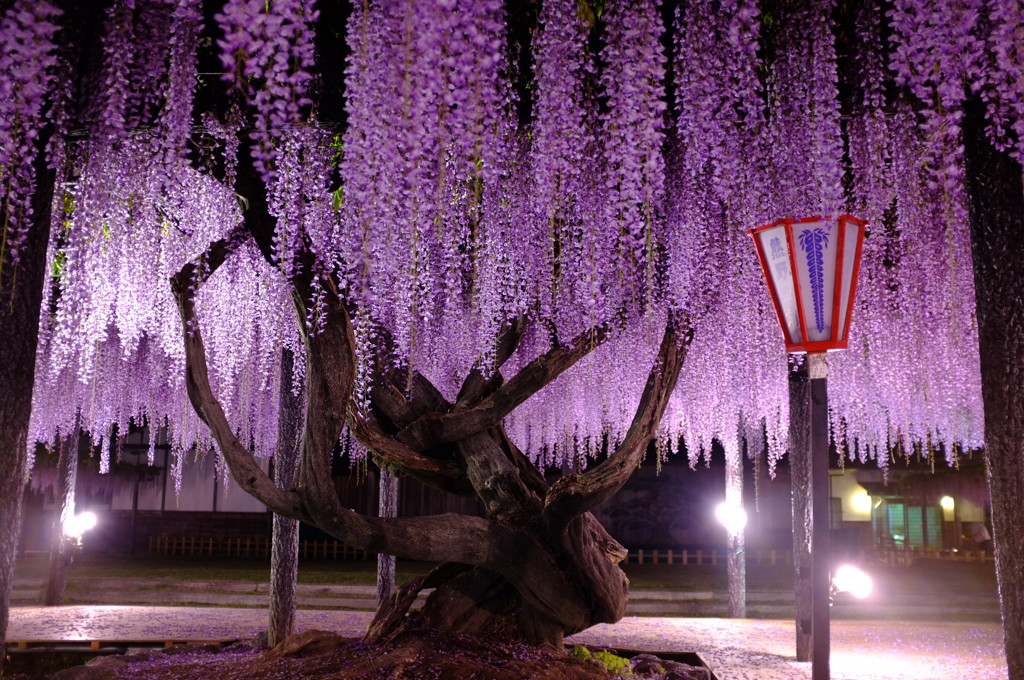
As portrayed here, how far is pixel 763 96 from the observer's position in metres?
3.76

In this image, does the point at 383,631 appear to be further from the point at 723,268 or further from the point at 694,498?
the point at 694,498

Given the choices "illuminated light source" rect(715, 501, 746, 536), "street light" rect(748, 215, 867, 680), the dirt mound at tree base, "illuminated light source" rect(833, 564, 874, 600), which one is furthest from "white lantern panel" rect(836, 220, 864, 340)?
"illuminated light source" rect(715, 501, 746, 536)

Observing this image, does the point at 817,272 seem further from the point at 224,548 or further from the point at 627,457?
the point at 224,548

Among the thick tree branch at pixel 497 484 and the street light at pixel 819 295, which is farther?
the thick tree branch at pixel 497 484

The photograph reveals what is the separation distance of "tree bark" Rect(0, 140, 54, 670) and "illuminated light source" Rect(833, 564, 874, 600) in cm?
625

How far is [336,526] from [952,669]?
4.63 meters

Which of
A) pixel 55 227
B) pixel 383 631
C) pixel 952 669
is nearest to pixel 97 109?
pixel 55 227

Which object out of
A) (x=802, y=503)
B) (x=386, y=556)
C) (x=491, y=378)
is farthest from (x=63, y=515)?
(x=802, y=503)

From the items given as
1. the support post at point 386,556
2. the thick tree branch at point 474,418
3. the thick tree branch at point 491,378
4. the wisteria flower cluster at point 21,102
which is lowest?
the support post at point 386,556

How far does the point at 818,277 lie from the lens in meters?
3.20

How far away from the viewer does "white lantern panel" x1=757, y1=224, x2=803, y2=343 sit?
3.23 metres

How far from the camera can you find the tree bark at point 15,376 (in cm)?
304

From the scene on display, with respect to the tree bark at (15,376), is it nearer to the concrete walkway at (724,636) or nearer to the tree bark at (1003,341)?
the concrete walkway at (724,636)

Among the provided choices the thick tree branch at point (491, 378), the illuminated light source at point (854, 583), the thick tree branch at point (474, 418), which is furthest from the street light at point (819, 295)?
the illuminated light source at point (854, 583)
